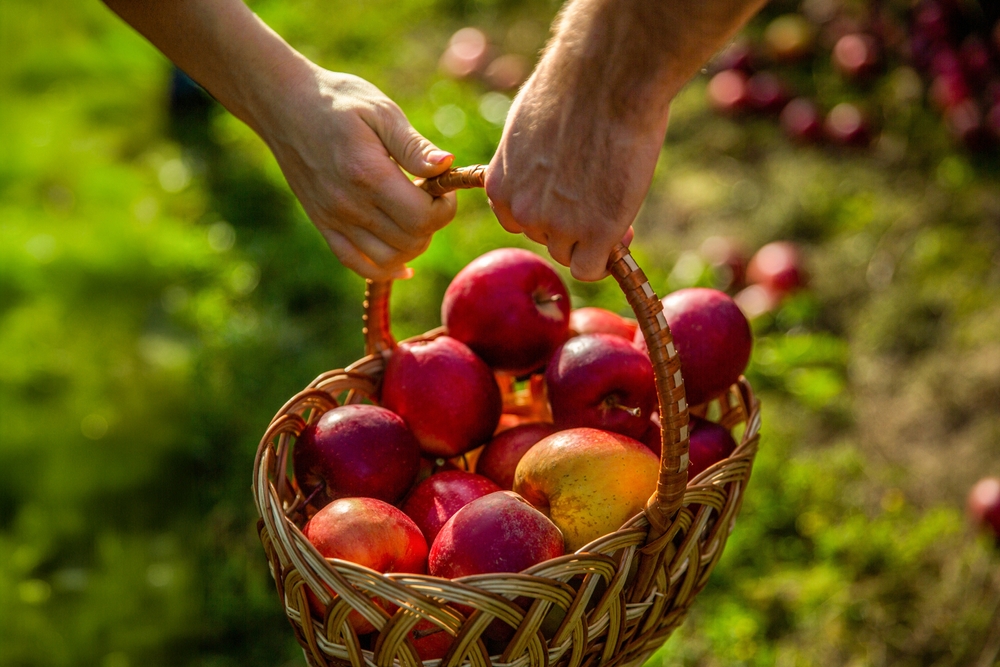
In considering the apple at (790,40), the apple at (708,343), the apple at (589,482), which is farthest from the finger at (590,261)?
the apple at (790,40)

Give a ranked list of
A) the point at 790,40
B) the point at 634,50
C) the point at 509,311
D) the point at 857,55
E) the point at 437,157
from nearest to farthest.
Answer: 1. the point at 634,50
2. the point at 437,157
3. the point at 509,311
4. the point at 857,55
5. the point at 790,40

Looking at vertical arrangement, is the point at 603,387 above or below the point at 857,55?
below

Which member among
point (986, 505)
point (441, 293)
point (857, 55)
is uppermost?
point (857, 55)

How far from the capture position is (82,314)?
248 centimetres

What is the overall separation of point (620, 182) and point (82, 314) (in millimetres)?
2096

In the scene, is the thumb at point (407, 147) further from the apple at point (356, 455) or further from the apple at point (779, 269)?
the apple at point (779, 269)

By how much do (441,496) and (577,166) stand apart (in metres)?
0.55

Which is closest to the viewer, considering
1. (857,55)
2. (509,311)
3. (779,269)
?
(509,311)

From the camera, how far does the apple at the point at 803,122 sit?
307cm

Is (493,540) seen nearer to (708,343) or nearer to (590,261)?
(590,261)

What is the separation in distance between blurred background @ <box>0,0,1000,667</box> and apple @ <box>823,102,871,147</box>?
0.01 m

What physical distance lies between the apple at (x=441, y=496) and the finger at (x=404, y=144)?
19.1 inches

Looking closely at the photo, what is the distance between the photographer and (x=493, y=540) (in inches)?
41.7

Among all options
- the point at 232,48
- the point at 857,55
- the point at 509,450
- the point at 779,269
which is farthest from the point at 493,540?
the point at 857,55
